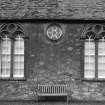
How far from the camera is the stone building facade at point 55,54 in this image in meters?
13.3

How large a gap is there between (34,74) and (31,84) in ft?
1.79

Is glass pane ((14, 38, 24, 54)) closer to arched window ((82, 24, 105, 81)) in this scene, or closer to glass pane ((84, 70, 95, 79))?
arched window ((82, 24, 105, 81))

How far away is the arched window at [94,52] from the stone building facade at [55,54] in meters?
0.05

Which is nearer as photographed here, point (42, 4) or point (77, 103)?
point (77, 103)

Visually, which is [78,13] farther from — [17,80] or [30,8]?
[17,80]

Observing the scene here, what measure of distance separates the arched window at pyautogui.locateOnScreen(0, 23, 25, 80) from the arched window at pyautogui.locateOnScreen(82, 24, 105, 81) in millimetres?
3360

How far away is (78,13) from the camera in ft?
44.4

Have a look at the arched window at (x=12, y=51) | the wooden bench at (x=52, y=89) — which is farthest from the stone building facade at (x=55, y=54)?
the wooden bench at (x=52, y=89)

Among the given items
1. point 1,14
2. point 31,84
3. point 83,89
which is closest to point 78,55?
point 83,89

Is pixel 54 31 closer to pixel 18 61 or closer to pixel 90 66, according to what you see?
pixel 18 61

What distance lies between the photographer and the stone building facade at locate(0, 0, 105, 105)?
13.3 m

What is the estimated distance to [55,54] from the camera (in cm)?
1344

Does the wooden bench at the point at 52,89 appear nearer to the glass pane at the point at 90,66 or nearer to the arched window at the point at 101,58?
the glass pane at the point at 90,66

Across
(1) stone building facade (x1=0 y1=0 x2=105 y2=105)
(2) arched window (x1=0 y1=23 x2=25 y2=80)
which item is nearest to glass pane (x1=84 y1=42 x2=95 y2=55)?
(1) stone building facade (x1=0 y1=0 x2=105 y2=105)
